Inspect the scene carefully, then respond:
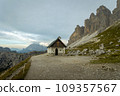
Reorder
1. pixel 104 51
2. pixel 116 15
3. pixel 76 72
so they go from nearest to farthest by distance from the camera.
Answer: pixel 76 72, pixel 104 51, pixel 116 15

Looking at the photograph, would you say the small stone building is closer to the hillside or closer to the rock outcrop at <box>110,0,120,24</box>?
the hillside

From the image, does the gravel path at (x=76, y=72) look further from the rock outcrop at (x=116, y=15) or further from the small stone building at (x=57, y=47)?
the rock outcrop at (x=116, y=15)

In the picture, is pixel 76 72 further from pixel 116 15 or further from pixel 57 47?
pixel 116 15

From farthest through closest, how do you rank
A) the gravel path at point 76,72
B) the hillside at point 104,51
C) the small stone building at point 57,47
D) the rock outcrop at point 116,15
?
the rock outcrop at point 116,15 → the small stone building at point 57,47 → the hillside at point 104,51 → the gravel path at point 76,72

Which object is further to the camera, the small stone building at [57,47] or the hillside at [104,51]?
the small stone building at [57,47]

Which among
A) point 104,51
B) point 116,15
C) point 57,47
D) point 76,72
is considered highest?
point 116,15

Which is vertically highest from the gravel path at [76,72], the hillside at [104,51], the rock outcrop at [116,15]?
the rock outcrop at [116,15]

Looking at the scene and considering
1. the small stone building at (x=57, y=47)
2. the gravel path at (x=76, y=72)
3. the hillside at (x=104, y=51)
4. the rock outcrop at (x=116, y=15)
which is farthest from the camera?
the rock outcrop at (x=116, y=15)

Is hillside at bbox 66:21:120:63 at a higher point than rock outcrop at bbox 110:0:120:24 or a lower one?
lower

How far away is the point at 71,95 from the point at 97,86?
2401mm

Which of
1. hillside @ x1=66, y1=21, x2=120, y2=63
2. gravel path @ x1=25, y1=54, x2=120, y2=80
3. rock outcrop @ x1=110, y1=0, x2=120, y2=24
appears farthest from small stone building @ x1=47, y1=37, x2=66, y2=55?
rock outcrop @ x1=110, y1=0, x2=120, y2=24

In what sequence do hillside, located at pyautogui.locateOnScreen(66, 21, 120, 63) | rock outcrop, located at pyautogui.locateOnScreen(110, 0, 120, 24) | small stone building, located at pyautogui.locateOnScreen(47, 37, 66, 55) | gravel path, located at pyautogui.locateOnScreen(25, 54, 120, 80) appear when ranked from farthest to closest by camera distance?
rock outcrop, located at pyautogui.locateOnScreen(110, 0, 120, 24), small stone building, located at pyautogui.locateOnScreen(47, 37, 66, 55), hillside, located at pyautogui.locateOnScreen(66, 21, 120, 63), gravel path, located at pyautogui.locateOnScreen(25, 54, 120, 80)

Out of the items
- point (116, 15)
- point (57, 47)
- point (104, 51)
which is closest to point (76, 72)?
point (104, 51)

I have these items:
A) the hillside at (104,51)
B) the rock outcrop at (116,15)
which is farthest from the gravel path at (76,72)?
the rock outcrop at (116,15)
